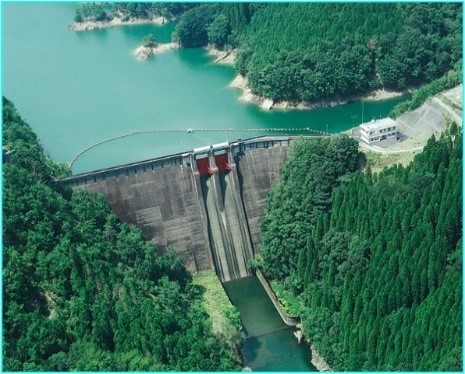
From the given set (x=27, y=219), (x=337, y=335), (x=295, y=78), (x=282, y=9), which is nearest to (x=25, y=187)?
(x=27, y=219)

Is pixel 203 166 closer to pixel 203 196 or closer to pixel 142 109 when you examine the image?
pixel 203 196

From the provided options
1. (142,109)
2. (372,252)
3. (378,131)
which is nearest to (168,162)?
(378,131)

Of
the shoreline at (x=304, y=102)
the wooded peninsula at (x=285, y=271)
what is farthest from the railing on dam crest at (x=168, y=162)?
the shoreline at (x=304, y=102)

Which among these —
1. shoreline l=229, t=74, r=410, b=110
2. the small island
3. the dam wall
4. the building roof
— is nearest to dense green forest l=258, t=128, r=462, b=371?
the dam wall

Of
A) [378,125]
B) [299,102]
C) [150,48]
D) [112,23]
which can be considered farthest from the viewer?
[112,23]

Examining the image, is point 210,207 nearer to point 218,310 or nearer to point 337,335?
point 218,310

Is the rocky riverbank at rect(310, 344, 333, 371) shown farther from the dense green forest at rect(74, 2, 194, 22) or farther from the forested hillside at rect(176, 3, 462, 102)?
the dense green forest at rect(74, 2, 194, 22)

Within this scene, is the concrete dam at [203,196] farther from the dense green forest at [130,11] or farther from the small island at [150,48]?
the dense green forest at [130,11]
